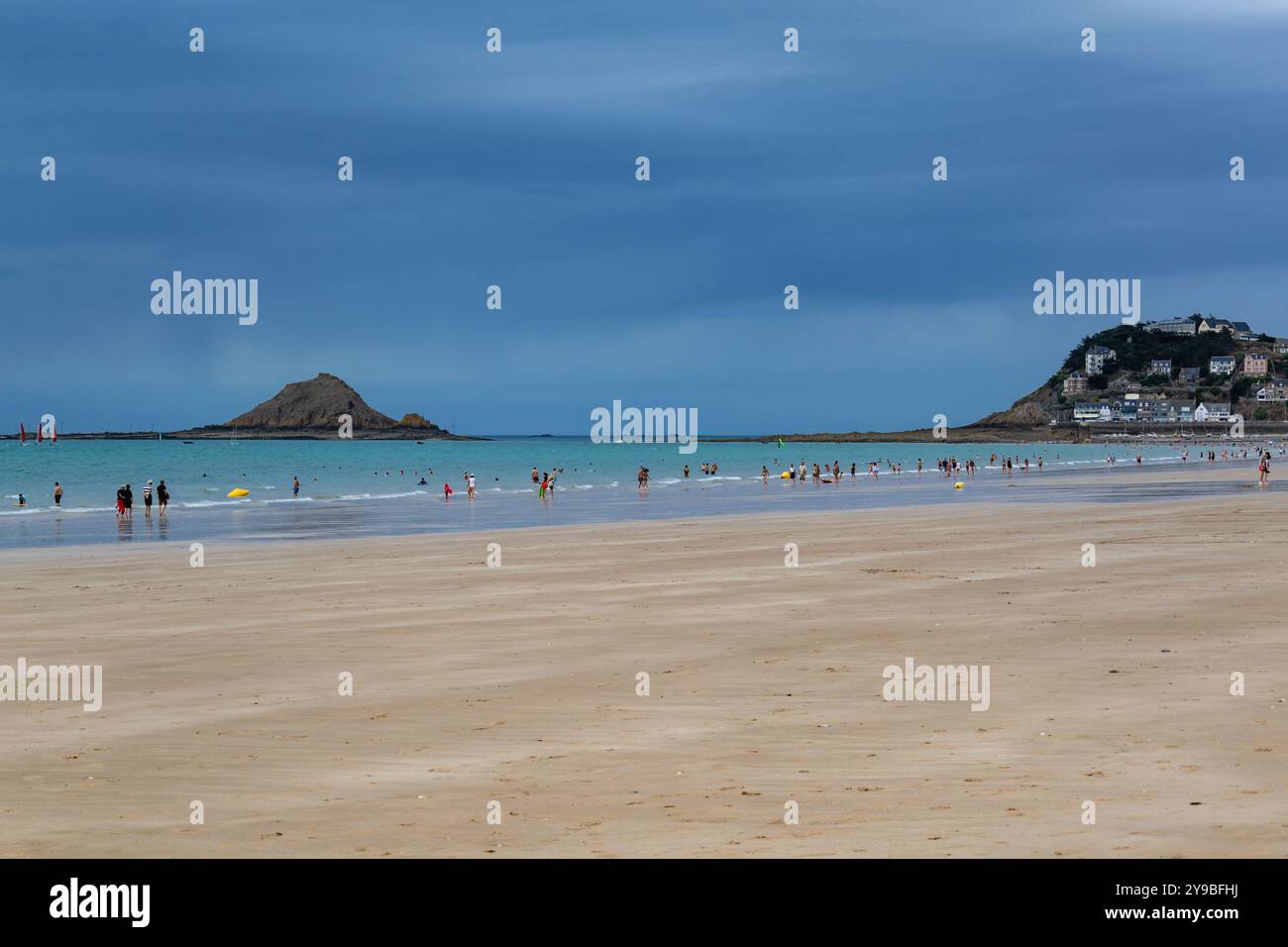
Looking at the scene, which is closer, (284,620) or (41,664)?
(41,664)

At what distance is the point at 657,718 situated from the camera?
1129 centimetres

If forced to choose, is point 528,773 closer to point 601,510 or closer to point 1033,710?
point 1033,710

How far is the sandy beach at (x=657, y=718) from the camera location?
7758 millimetres

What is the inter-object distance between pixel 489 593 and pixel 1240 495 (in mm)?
45283

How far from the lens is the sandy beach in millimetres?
7758

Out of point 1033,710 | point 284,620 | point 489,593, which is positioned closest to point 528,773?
point 1033,710
